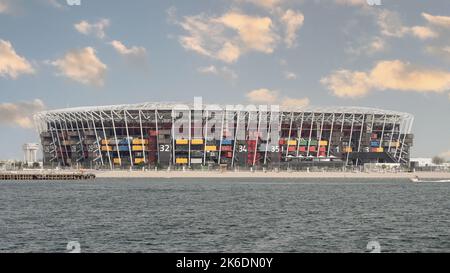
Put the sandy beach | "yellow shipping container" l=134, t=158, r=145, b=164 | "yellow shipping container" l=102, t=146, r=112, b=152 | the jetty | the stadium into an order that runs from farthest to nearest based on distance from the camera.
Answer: "yellow shipping container" l=134, t=158, r=145, b=164, "yellow shipping container" l=102, t=146, r=112, b=152, the stadium, the sandy beach, the jetty

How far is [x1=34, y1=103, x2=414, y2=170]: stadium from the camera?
16798 centimetres

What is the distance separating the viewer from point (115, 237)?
37.2 metres

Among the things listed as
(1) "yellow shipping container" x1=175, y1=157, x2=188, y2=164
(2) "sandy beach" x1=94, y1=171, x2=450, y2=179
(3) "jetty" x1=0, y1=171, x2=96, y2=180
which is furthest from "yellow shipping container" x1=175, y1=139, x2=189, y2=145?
(3) "jetty" x1=0, y1=171, x2=96, y2=180

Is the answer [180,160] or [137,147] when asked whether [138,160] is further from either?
[180,160]

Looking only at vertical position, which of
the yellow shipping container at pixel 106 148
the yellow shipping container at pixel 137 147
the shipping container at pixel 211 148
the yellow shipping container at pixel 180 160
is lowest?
the yellow shipping container at pixel 180 160

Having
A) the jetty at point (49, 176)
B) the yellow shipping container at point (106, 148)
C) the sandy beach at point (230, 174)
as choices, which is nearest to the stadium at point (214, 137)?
the yellow shipping container at point (106, 148)

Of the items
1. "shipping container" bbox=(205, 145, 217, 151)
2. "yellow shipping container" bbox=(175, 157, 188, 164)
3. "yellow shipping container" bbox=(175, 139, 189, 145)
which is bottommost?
"yellow shipping container" bbox=(175, 157, 188, 164)

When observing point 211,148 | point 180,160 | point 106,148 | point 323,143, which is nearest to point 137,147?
point 106,148

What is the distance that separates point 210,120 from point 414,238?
133701mm

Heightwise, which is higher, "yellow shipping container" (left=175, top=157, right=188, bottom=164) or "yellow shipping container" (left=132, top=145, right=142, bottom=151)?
"yellow shipping container" (left=132, top=145, right=142, bottom=151)

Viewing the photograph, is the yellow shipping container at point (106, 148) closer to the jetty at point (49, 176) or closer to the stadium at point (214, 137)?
the stadium at point (214, 137)

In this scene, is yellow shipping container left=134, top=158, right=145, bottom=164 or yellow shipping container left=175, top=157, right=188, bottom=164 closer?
yellow shipping container left=175, top=157, right=188, bottom=164

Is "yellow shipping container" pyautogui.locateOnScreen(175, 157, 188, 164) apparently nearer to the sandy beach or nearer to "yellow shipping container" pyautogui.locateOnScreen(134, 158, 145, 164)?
"yellow shipping container" pyautogui.locateOnScreen(134, 158, 145, 164)

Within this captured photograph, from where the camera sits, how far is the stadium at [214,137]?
168 m
